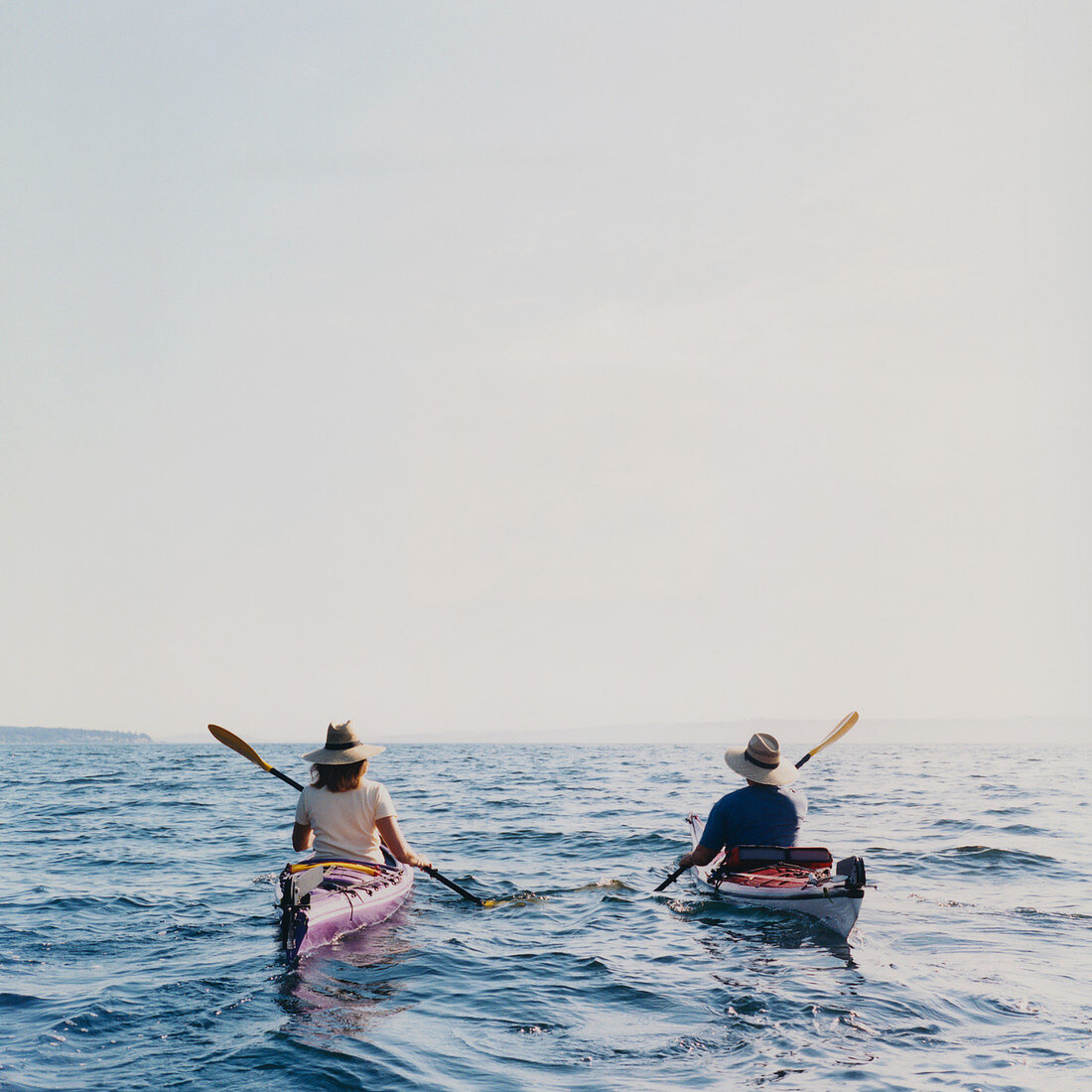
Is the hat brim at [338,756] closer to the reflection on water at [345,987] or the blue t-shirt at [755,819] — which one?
the reflection on water at [345,987]

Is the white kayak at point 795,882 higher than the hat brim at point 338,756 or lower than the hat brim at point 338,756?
lower

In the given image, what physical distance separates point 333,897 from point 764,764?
5022 millimetres

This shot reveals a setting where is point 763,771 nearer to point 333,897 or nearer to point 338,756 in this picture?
point 338,756

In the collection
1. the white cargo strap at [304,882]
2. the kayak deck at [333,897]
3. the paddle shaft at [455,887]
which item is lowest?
the paddle shaft at [455,887]

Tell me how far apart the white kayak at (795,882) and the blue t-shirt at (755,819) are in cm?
22

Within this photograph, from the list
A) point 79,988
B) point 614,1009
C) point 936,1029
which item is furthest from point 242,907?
point 936,1029

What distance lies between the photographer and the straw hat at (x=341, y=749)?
29.2ft

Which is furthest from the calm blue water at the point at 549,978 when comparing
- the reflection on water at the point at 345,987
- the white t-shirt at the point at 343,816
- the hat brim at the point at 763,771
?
the hat brim at the point at 763,771

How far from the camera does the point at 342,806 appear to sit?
900cm

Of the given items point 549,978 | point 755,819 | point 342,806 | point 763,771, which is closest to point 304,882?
point 342,806

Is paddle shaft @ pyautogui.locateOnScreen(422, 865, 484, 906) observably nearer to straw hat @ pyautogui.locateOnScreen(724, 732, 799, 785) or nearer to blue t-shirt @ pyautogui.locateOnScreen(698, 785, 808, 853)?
blue t-shirt @ pyautogui.locateOnScreen(698, 785, 808, 853)

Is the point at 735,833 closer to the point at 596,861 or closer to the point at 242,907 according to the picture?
the point at 596,861

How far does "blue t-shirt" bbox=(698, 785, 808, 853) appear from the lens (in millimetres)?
9820

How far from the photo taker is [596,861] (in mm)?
13969
